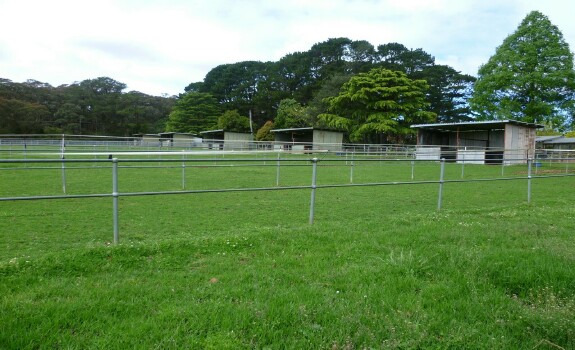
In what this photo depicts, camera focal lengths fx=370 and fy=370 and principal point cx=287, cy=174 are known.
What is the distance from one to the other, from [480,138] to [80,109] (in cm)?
6415

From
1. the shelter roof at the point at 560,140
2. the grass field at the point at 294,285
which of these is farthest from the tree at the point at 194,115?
the grass field at the point at 294,285

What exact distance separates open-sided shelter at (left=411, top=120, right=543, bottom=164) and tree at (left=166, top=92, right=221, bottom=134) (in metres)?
36.9

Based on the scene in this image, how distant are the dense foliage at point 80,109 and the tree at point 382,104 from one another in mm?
42965

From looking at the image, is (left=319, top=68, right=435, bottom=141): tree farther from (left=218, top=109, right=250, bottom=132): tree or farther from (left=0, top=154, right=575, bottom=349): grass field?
(left=0, top=154, right=575, bottom=349): grass field

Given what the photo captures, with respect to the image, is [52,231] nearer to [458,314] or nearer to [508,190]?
[458,314]

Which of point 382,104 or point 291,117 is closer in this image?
point 382,104

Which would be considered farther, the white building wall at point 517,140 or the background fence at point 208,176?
the white building wall at point 517,140

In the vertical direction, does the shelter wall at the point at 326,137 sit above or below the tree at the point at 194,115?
below

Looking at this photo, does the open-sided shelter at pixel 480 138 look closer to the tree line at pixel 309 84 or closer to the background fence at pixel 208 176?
the background fence at pixel 208 176


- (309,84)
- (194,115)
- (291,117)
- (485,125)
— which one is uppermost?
(309,84)

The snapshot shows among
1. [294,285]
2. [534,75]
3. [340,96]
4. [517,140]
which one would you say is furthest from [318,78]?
[294,285]

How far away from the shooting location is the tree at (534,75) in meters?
25.8

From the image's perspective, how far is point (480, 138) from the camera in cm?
2977

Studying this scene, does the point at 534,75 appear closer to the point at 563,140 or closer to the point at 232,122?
the point at 563,140
